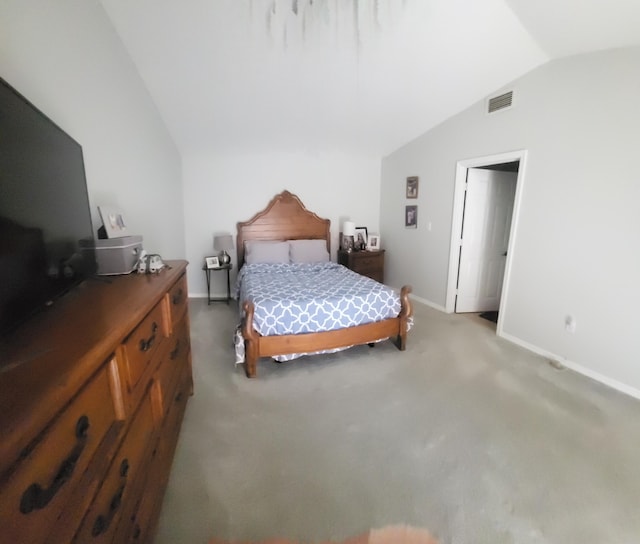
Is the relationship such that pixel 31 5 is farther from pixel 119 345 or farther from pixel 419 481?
pixel 419 481

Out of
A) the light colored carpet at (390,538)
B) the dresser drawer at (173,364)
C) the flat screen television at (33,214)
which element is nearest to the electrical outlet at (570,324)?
the light colored carpet at (390,538)

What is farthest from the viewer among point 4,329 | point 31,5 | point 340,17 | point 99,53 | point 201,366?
point 201,366

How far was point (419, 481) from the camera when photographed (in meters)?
1.50

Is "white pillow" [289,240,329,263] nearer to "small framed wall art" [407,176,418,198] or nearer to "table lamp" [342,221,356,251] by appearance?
"table lamp" [342,221,356,251]

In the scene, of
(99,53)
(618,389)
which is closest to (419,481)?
(618,389)

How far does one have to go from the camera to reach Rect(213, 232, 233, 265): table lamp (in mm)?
4152

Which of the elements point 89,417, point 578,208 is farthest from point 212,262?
point 578,208

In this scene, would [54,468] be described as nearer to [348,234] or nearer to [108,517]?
[108,517]

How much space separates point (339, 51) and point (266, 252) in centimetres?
239

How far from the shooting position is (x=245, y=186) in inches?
173

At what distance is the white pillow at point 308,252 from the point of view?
424cm

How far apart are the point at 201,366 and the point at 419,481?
1.80 metres

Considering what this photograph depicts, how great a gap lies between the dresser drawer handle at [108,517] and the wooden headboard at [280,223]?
145 inches

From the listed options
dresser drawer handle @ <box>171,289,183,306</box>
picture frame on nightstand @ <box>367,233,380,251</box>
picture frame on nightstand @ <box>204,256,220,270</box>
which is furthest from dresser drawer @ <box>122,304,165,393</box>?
picture frame on nightstand @ <box>367,233,380,251</box>
